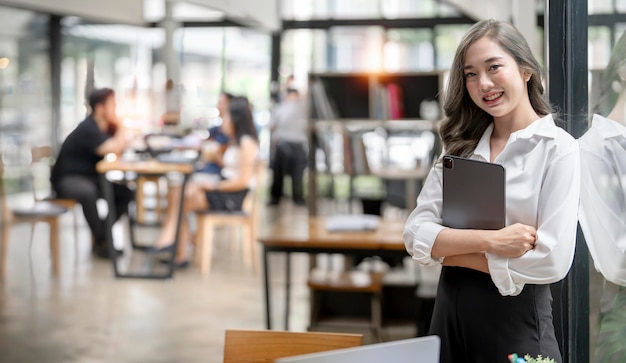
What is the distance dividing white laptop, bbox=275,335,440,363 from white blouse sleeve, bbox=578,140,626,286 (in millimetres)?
710

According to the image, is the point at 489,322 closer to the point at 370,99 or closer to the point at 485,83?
the point at 485,83

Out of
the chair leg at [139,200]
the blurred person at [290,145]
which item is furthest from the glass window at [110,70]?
the chair leg at [139,200]

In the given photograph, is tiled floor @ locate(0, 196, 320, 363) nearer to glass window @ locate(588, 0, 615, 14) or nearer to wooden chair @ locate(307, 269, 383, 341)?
wooden chair @ locate(307, 269, 383, 341)

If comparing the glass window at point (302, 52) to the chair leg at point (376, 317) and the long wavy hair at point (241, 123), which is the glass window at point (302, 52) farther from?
the chair leg at point (376, 317)

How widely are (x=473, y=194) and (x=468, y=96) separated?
301mm

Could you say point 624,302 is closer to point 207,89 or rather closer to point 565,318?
point 565,318

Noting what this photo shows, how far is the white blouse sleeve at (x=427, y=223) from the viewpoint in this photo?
7.22 feet

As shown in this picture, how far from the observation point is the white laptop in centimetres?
139

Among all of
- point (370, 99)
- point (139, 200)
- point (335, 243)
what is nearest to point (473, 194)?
point (335, 243)

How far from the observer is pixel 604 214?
2068mm

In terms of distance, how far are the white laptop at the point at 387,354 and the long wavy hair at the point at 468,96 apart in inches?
35.8

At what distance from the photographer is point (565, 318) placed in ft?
8.69

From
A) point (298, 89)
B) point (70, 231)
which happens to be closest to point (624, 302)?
point (70, 231)

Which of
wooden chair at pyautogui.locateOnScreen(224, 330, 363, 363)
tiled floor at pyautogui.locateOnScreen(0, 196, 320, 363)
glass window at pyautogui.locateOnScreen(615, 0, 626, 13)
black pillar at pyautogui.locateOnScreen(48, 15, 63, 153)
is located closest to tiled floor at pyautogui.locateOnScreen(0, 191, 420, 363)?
tiled floor at pyautogui.locateOnScreen(0, 196, 320, 363)
